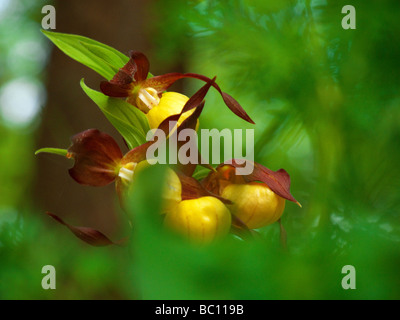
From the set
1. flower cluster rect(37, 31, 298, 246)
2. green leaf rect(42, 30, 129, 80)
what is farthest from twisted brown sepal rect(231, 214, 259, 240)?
green leaf rect(42, 30, 129, 80)

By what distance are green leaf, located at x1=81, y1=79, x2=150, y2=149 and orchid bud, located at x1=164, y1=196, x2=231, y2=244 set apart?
0.06 meters

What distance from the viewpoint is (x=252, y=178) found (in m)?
0.20

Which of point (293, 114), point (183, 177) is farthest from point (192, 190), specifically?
point (293, 114)

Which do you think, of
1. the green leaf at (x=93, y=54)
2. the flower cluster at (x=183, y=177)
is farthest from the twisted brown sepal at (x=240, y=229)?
the green leaf at (x=93, y=54)

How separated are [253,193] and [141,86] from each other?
8cm

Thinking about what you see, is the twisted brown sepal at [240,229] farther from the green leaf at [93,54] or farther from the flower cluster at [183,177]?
the green leaf at [93,54]

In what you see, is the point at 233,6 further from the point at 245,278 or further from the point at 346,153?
the point at 245,278

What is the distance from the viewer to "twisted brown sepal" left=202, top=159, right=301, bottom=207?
20 centimetres

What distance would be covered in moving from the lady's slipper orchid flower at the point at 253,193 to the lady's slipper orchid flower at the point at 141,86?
0.03 meters

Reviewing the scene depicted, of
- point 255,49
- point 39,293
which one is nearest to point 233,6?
point 255,49

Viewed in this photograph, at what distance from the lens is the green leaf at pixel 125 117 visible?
0.72 ft

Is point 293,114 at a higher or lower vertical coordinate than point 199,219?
higher

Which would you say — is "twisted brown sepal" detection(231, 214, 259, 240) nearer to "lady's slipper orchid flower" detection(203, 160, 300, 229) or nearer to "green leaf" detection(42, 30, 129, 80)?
"lady's slipper orchid flower" detection(203, 160, 300, 229)

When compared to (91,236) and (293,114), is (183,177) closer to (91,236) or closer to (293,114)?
(91,236)
